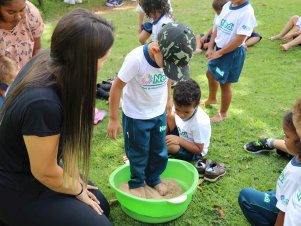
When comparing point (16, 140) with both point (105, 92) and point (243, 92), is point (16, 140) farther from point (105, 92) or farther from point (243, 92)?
point (243, 92)

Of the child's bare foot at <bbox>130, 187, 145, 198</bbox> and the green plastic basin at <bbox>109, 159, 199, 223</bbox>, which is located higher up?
the green plastic basin at <bbox>109, 159, 199, 223</bbox>

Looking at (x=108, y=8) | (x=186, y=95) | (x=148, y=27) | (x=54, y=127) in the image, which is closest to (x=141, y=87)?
(x=186, y=95)

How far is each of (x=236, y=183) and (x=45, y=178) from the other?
1487mm

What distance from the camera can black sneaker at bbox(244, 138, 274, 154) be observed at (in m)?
2.97

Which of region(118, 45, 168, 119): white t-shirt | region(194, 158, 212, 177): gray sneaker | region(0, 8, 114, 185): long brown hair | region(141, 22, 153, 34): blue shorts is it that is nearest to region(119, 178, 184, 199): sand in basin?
region(194, 158, 212, 177): gray sneaker

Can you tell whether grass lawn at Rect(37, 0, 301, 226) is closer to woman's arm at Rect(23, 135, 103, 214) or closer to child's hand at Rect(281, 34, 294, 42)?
child's hand at Rect(281, 34, 294, 42)

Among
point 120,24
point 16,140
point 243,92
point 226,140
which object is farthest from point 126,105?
point 120,24

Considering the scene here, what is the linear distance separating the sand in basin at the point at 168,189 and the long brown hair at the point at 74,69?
0.96m

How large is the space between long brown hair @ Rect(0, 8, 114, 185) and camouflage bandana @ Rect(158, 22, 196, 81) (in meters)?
0.45

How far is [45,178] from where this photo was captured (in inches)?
65.1

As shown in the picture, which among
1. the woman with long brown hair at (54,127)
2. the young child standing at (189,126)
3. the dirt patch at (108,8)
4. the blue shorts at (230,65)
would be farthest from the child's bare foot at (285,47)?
the woman with long brown hair at (54,127)

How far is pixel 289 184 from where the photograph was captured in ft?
6.23

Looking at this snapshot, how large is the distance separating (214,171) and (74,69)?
1.51 metres

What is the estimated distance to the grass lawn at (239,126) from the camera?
2453 mm
